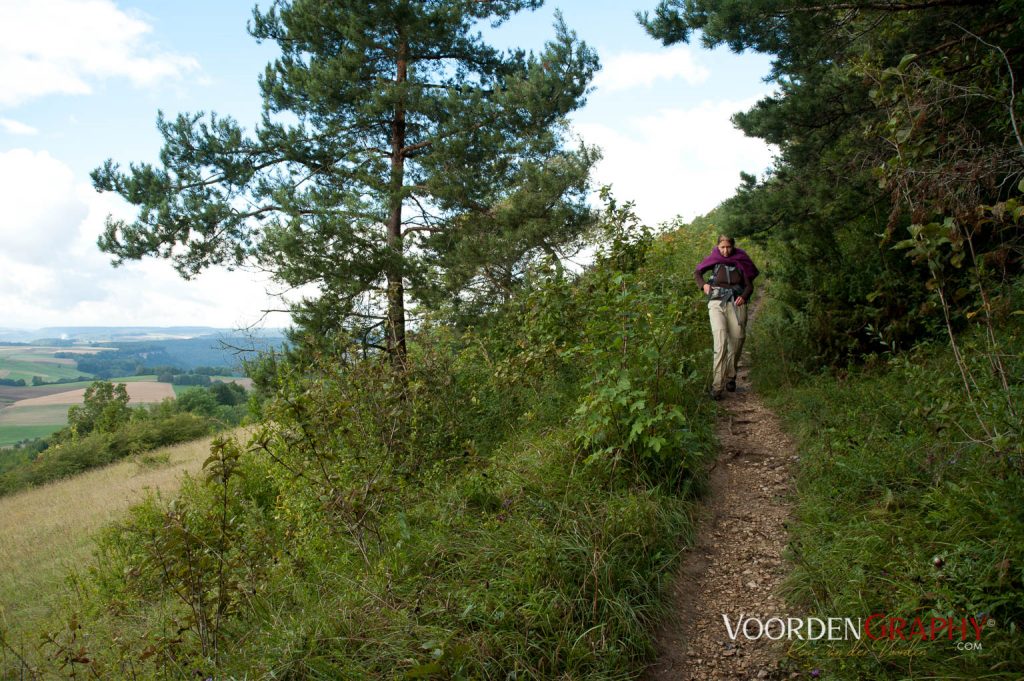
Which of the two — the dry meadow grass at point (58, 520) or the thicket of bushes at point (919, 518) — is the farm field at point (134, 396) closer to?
the dry meadow grass at point (58, 520)

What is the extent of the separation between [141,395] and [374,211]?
28614mm

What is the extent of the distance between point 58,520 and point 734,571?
580 inches

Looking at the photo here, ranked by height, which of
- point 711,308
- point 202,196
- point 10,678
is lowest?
point 10,678

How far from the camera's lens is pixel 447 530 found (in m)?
4.14

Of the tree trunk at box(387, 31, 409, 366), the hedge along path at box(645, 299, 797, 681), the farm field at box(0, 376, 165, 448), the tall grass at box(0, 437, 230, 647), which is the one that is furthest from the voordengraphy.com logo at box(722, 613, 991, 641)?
the farm field at box(0, 376, 165, 448)

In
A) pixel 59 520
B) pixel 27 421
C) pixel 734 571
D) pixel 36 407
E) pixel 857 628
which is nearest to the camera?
pixel 857 628

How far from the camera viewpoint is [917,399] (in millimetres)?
4984

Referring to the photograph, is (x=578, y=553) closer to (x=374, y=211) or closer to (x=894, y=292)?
(x=894, y=292)

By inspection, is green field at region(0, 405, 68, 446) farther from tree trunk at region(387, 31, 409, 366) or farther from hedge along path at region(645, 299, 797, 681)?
hedge along path at region(645, 299, 797, 681)

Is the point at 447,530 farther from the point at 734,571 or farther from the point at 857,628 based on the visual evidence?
the point at 857,628

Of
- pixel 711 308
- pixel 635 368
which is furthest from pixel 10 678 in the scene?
pixel 711 308

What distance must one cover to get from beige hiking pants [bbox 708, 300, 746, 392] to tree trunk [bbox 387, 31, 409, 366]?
5562 mm

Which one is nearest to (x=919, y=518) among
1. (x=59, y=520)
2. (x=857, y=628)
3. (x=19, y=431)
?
(x=857, y=628)

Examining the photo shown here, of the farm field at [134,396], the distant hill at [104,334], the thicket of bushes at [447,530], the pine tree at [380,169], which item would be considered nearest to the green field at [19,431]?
the farm field at [134,396]
